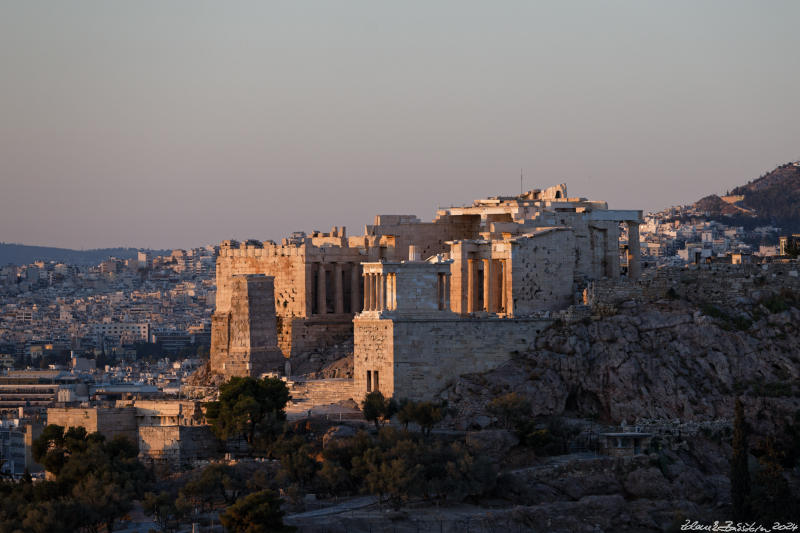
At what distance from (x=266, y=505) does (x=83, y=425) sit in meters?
17.7

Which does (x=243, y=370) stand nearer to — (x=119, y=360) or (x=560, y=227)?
(x=560, y=227)

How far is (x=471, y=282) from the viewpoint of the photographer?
262 ft

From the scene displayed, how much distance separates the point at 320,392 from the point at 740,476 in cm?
1879

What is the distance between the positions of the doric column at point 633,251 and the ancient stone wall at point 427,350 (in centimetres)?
1352

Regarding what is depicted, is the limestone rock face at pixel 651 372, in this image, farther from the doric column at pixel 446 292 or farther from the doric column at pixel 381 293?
the doric column at pixel 381 293

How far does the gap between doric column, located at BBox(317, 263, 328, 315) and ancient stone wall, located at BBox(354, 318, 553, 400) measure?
14.4 m

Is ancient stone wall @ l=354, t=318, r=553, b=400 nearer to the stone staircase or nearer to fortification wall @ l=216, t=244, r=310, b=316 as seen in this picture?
the stone staircase

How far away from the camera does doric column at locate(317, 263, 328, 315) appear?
89.1 metres

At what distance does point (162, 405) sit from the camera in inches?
3137

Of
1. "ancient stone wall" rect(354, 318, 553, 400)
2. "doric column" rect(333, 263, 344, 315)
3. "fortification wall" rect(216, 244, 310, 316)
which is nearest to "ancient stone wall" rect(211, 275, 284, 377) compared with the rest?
"fortification wall" rect(216, 244, 310, 316)

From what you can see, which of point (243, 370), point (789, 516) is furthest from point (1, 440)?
point (789, 516)

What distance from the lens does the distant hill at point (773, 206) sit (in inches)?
7328

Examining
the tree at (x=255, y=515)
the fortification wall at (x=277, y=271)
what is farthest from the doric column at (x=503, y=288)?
the tree at (x=255, y=515)

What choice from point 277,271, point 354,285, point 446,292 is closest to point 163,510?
point 446,292
